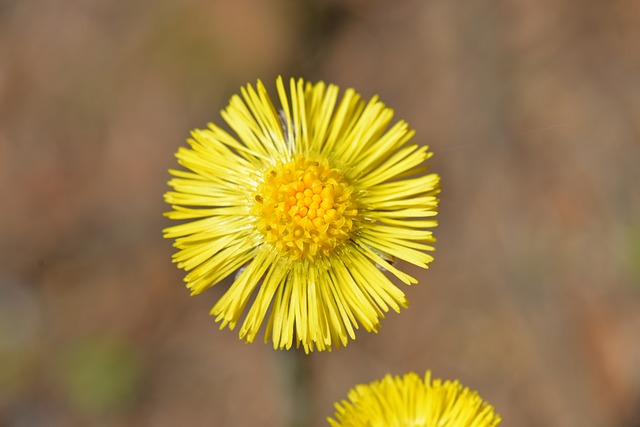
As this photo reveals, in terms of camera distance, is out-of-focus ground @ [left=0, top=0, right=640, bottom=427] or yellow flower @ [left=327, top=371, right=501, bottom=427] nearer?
yellow flower @ [left=327, top=371, right=501, bottom=427]

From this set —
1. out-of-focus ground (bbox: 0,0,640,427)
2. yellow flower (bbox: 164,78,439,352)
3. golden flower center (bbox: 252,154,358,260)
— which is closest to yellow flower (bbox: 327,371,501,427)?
yellow flower (bbox: 164,78,439,352)

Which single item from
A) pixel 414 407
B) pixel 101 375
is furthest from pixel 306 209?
pixel 101 375

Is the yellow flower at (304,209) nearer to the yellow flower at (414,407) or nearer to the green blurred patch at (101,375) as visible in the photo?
the yellow flower at (414,407)

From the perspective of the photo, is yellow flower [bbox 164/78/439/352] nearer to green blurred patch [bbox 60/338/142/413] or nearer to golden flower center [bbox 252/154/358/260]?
golden flower center [bbox 252/154/358/260]

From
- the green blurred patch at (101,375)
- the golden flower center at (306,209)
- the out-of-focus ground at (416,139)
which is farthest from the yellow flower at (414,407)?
the green blurred patch at (101,375)

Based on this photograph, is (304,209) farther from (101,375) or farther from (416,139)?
(101,375)

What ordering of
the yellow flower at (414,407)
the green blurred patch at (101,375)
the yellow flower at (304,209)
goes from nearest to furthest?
1. the yellow flower at (414,407)
2. the yellow flower at (304,209)
3. the green blurred patch at (101,375)
